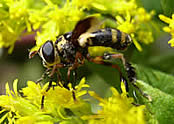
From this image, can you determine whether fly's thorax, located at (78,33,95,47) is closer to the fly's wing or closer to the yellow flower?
the fly's wing

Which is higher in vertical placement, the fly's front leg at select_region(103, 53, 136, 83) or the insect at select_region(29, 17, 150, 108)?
the insect at select_region(29, 17, 150, 108)

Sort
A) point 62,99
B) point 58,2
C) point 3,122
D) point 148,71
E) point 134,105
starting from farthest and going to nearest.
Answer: point 58,2 → point 148,71 → point 3,122 → point 62,99 → point 134,105

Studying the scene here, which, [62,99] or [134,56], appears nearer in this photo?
[62,99]

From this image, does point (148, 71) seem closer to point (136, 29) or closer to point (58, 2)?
point (136, 29)

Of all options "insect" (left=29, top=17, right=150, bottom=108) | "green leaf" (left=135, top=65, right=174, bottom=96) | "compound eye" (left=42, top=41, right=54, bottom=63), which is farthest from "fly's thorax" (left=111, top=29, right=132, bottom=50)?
"compound eye" (left=42, top=41, right=54, bottom=63)

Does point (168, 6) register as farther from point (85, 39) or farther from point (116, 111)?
point (116, 111)

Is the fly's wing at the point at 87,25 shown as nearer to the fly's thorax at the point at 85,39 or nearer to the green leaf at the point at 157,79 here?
the fly's thorax at the point at 85,39

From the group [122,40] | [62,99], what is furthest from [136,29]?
[62,99]
